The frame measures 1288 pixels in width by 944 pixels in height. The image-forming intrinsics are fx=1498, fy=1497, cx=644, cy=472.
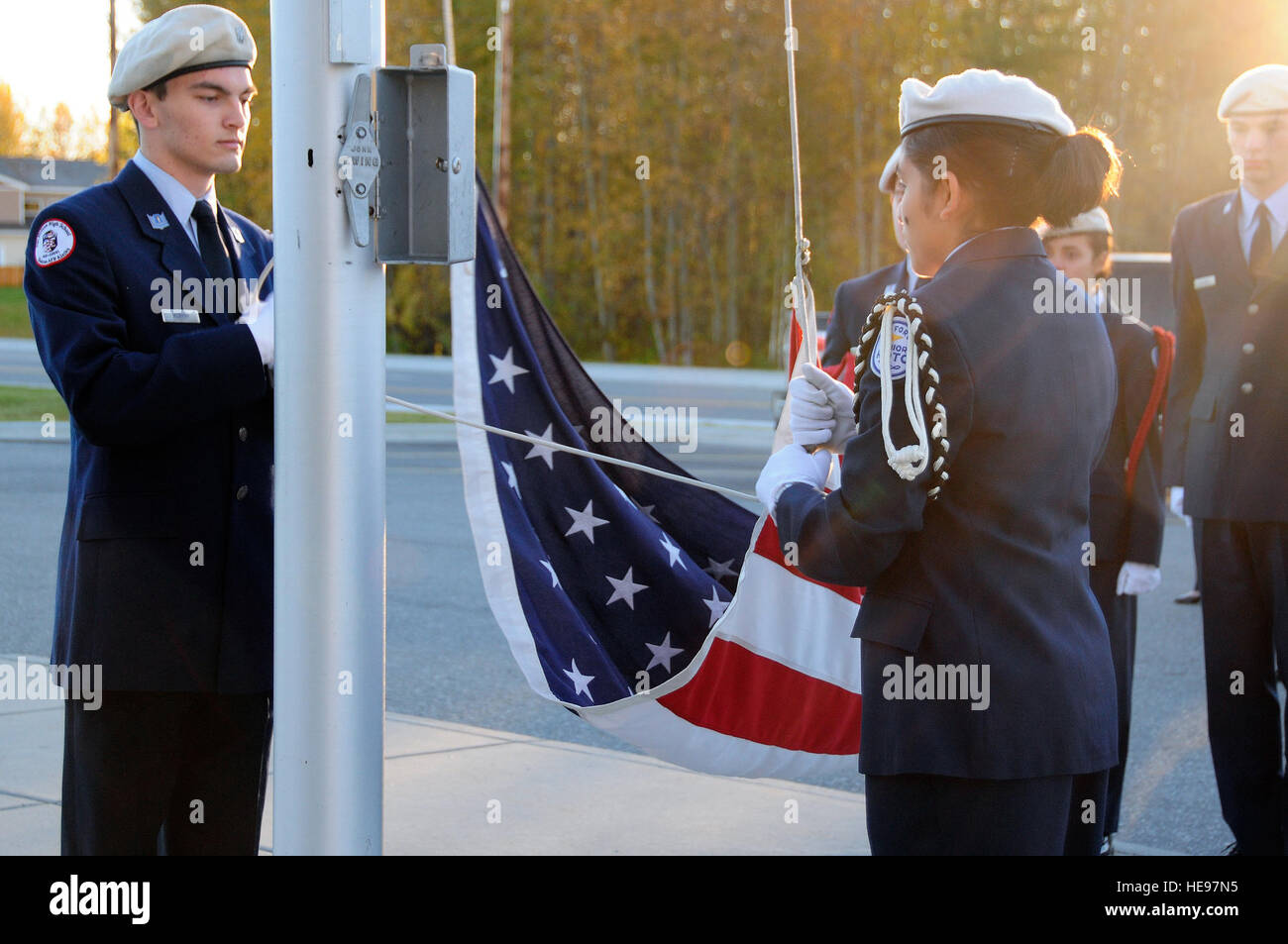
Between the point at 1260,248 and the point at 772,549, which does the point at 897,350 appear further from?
the point at 1260,248

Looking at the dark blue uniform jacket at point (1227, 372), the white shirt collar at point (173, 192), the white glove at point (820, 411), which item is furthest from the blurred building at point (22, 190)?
the white glove at point (820, 411)

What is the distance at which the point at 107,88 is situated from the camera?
304 cm

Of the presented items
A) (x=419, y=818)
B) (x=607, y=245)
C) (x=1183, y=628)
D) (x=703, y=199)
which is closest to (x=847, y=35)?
(x=703, y=199)

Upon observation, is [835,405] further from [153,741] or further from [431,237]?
[153,741]

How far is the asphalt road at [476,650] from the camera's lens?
520 centimetres

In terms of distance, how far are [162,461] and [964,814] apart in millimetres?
1647

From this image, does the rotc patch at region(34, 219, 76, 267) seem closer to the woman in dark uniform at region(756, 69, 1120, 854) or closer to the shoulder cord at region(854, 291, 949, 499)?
the woman in dark uniform at region(756, 69, 1120, 854)

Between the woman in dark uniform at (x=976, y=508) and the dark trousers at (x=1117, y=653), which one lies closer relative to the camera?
the woman in dark uniform at (x=976, y=508)

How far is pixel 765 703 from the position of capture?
3.45 metres

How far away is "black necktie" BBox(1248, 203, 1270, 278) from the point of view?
4402 mm

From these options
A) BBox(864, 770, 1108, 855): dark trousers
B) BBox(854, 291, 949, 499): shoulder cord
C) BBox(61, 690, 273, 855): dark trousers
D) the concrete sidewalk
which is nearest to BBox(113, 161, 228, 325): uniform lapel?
BBox(61, 690, 273, 855): dark trousers

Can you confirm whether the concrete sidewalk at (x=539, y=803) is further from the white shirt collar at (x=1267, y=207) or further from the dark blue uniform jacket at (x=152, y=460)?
the white shirt collar at (x=1267, y=207)

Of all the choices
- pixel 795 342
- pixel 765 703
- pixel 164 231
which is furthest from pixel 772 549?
pixel 164 231
